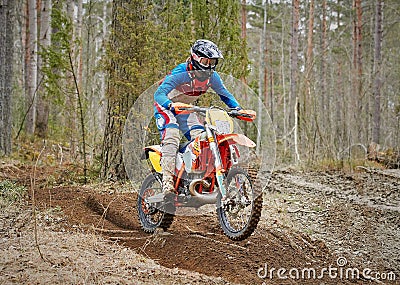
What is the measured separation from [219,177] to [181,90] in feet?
4.31

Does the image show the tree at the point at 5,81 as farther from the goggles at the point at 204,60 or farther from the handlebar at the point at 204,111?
the handlebar at the point at 204,111

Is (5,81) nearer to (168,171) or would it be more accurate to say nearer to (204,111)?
(168,171)

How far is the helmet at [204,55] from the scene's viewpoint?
17.1ft

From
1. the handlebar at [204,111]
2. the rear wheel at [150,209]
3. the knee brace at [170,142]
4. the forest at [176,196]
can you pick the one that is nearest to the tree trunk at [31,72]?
the forest at [176,196]

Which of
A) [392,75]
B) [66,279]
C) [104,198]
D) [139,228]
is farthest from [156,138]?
[392,75]

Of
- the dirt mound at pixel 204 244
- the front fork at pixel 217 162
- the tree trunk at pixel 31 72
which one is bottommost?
the dirt mound at pixel 204 244

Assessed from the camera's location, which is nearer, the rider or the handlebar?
the handlebar

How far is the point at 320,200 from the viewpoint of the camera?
8.23 m

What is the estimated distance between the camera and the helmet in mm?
5211

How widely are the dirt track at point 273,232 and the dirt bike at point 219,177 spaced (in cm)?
37

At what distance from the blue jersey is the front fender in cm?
74

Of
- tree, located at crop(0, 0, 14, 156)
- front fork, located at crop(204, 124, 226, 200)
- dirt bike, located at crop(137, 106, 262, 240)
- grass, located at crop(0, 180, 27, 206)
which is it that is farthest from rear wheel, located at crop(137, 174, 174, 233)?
tree, located at crop(0, 0, 14, 156)

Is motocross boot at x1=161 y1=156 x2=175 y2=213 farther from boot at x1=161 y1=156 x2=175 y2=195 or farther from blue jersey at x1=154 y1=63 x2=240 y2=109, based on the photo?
blue jersey at x1=154 y1=63 x2=240 y2=109

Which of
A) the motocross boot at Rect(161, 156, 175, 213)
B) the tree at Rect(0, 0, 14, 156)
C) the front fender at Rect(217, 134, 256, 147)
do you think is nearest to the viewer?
the front fender at Rect(217, 134, 256, 147)
